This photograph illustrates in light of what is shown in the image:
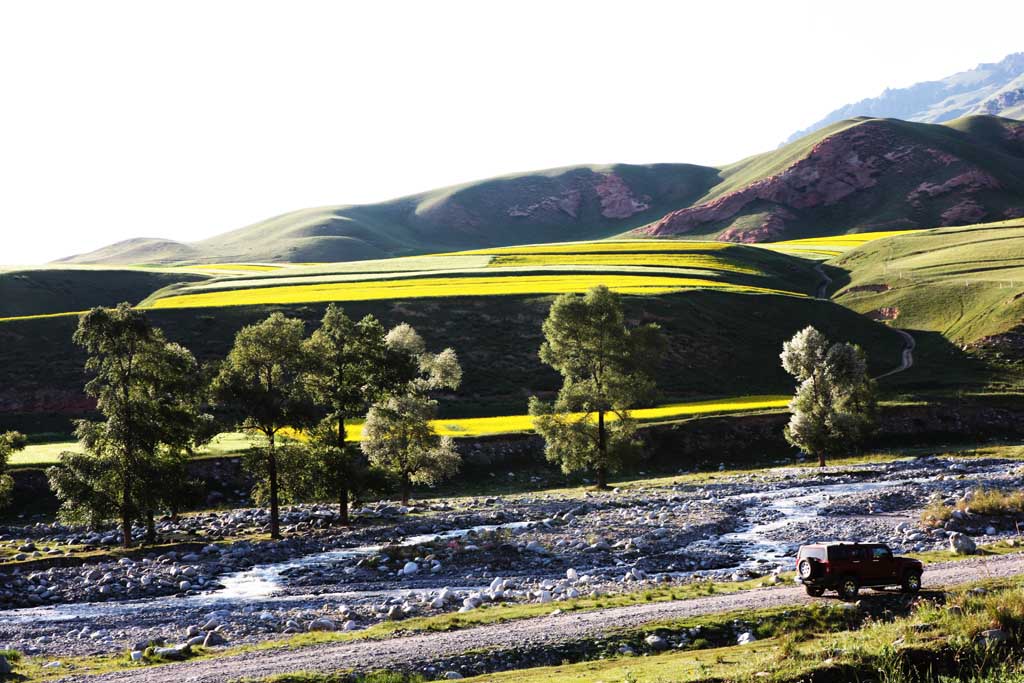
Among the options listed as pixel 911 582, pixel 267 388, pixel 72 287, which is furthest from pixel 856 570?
pixel 72 287

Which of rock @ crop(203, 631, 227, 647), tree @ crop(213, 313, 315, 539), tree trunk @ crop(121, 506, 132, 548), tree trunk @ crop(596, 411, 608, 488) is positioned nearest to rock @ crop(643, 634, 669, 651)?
rock @ crop(203, 631, 227, 647)

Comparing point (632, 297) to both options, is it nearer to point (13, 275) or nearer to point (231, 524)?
point (231, 524)

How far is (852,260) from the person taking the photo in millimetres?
171875

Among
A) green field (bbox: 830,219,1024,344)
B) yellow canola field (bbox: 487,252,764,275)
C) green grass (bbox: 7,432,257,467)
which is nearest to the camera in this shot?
green grass (bbox: 7,432,257,467)

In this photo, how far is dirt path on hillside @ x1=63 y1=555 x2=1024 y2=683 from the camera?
23.6 m

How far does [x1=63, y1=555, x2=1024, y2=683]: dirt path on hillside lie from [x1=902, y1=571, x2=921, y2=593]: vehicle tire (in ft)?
4.93

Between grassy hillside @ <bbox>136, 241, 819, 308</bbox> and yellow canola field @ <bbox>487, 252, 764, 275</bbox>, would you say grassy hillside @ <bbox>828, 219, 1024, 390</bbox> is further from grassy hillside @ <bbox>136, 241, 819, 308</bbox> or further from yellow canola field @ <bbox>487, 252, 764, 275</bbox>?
yellow canola field @ <bbox>487, 252, 764, 275</bbox>

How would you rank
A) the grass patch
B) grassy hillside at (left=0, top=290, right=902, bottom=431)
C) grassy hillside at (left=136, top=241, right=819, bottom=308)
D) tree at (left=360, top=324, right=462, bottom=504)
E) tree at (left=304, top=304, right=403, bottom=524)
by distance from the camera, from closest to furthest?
the grass patch → tree at (left=304, top=304, right=403, bottom=524) → tree at (left=360, top=324, right=462, bottom=504) → grassy hillside at (left=0, top=290, right=902, bottom=431) → grassy hillside at (left=136, top=241, right=819, bottom=308)

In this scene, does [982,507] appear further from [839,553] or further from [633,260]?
[633,260]

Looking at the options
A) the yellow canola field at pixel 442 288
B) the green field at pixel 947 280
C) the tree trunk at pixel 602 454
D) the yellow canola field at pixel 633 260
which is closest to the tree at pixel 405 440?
the tree trunk at pixel 602 454

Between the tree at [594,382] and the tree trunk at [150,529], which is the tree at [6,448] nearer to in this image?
the tree trunk at [150,529]

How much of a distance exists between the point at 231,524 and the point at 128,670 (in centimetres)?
3063

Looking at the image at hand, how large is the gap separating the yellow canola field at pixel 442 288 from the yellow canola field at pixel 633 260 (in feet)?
79.5

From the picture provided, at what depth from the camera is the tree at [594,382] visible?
6481 cm
